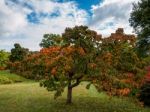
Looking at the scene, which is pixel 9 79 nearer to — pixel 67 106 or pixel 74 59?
pixel 67 106

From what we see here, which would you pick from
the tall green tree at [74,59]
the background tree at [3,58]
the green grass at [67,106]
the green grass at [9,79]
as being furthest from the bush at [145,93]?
the background tree at [3,58]

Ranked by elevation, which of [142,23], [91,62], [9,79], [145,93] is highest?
[142,23]

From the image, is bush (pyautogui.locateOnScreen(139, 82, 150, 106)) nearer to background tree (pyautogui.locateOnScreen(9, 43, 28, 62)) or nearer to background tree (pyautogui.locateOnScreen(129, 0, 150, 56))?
background tree (pyautogui.locateOnScreen(129, 0, 150, 56))

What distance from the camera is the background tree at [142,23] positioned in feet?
147

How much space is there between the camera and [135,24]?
4772 cm

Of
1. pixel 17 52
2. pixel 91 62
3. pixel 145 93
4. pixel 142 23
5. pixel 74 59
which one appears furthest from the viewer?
pixel 17 52

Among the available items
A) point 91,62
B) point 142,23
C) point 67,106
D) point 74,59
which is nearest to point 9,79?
point 142,23

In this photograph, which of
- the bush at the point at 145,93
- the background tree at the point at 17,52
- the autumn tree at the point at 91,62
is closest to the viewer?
the autumn tree at the point at 91,62

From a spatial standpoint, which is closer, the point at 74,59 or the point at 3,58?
the point at 74,59

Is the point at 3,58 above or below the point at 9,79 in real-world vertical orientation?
above

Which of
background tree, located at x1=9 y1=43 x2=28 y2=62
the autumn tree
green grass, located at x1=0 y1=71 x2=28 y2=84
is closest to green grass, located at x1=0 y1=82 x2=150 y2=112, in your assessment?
the autumn tree

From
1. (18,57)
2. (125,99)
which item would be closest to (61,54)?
(125,99)

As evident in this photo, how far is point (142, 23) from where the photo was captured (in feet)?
151

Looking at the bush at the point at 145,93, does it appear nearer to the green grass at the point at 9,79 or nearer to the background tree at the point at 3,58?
the green grass at the point at 9,79
